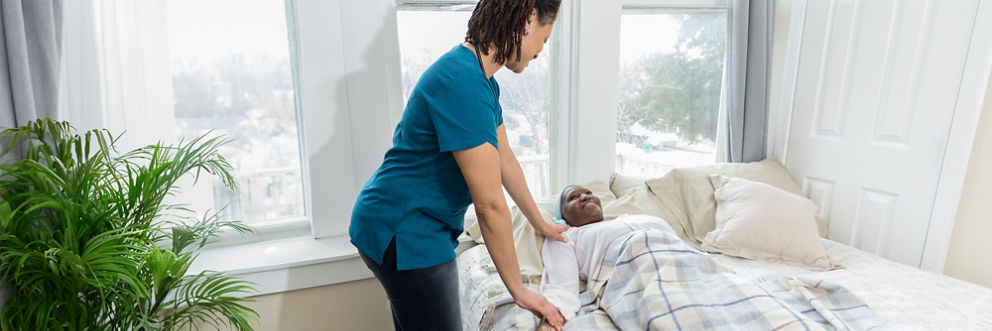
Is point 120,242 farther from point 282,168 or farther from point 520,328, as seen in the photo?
point 520,328

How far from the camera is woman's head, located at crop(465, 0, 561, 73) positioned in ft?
3.48

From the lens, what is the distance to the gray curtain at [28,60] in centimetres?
123

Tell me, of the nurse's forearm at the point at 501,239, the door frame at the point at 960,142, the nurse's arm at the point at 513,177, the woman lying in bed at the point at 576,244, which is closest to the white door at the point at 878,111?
the door frame at the point at 960,142

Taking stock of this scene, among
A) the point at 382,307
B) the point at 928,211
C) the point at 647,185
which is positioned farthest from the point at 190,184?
the point at 928,211

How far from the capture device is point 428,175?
3.76ft

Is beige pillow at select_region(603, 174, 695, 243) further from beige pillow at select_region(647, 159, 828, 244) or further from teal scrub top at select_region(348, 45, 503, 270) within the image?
teal scrub top at select_region(348, 45, 503, 270)

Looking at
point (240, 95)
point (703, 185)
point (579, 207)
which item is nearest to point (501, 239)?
point (579, 207)

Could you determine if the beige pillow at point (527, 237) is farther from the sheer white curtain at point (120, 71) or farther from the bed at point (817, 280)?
the sheer white curtain at point (120, 71)

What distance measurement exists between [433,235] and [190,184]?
4.00ft

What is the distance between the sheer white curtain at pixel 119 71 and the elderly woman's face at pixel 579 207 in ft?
5.07

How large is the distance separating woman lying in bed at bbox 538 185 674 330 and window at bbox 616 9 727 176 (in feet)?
2.53

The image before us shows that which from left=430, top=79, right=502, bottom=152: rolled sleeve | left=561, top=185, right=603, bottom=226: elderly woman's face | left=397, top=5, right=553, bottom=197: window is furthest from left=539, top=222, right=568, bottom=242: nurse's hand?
left=430, top=79, right=502, bottom=152: rolled sleeve

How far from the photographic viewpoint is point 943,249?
74.6 inches

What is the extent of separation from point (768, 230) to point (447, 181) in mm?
1488
